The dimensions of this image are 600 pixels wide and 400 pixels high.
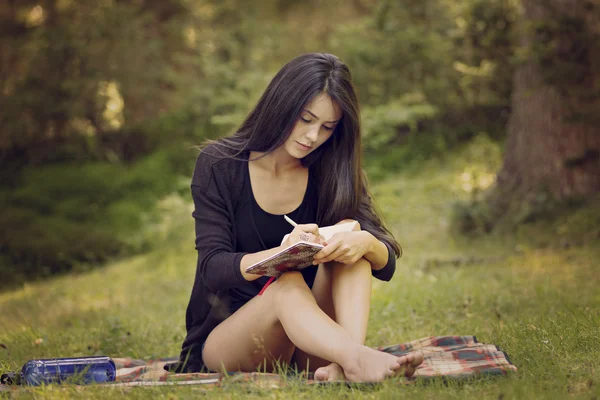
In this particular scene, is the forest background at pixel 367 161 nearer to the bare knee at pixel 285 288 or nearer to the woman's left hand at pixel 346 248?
the bare knee at pixel 285 288

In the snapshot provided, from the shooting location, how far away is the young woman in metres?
2.75

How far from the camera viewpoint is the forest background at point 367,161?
4047mm

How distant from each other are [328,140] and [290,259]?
2.87 feet

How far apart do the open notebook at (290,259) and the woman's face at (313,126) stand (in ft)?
1.43

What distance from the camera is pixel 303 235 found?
270 cm

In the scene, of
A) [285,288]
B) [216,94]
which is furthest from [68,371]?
[216,94]

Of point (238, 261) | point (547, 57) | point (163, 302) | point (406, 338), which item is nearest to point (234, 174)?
point (238, 261)

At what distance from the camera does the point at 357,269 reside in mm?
2920

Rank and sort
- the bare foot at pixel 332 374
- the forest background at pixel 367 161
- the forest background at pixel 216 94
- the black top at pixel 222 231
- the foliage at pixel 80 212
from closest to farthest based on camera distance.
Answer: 1. the bare foot at pixel 332 374
2. the black top at pixel 222 231
3. the forest background at pixel 367 161
4. the forest background at pixel 216 94
5. the foliage at pixel 80 212

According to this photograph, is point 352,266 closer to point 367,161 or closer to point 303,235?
point 303,235

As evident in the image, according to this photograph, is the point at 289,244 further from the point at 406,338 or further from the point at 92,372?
the point at 406,338

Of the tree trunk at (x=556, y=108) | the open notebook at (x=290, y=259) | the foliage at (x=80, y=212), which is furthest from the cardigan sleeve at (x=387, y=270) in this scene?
the foliage at (x=80, y=212)

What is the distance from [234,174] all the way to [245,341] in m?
0.78

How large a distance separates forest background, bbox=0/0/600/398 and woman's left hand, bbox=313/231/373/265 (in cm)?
57
